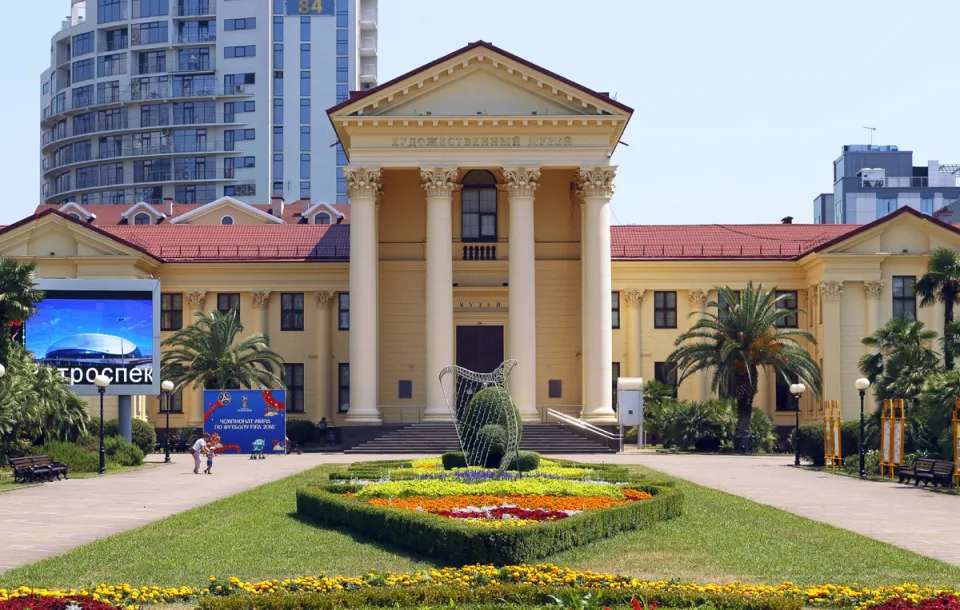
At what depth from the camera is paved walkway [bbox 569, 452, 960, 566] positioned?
73.0ft

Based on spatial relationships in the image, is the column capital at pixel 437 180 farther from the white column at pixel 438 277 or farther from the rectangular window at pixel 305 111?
the rectangular window at pixel 305 111

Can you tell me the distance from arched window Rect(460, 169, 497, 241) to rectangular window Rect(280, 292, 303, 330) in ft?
28.4

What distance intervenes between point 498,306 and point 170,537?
134ft

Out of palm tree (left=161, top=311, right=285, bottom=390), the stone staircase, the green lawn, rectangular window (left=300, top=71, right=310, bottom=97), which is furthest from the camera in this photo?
rectangular window (left=300, top=71, right=310, bottom=97)


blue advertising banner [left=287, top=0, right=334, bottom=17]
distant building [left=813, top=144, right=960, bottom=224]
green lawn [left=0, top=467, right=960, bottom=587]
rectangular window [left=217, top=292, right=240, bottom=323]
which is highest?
blue advertising banner [left=287, top=0, right=334, bottom=17]

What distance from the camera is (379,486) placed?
27672 mm

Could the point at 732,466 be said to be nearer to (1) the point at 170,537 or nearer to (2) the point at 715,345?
(2) the point at 715,345

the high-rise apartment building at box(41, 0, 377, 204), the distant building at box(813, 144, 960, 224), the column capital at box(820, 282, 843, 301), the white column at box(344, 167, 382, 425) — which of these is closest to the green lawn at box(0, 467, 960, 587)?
the white column at box(344, 167, 382, 425)

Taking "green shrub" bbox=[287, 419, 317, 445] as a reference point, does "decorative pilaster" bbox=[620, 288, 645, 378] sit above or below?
above

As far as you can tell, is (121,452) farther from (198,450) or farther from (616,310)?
(616,310)

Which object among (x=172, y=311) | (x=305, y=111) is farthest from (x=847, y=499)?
(x=305, y=111)

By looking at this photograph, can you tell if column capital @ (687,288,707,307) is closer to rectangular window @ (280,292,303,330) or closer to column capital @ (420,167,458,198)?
column capital @ (420,167,458,198)

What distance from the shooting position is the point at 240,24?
124 meters

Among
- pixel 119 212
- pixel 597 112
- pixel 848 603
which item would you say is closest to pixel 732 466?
pixel 597 112
